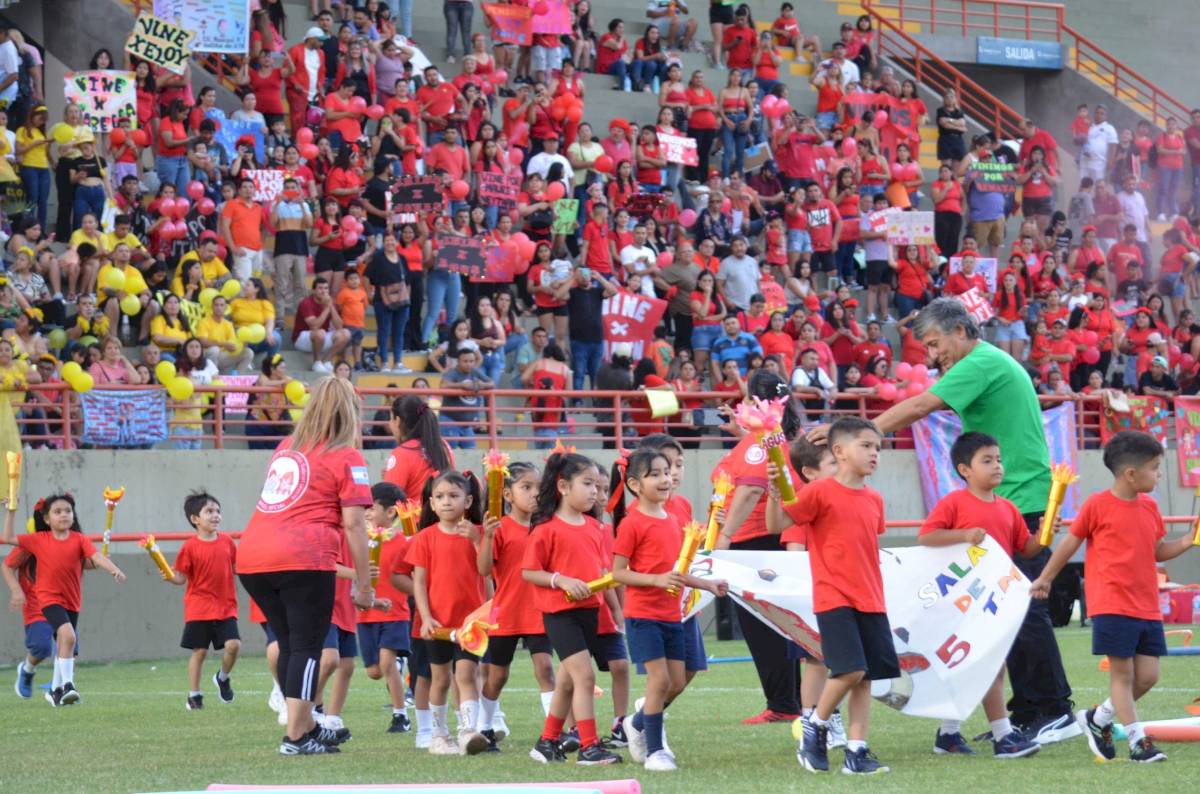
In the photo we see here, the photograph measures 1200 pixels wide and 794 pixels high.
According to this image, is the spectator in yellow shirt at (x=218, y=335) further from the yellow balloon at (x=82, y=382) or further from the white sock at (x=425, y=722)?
the white sock at (x=425, y=722)

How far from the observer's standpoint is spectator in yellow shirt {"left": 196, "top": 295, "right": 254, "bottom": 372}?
19594 millimetres

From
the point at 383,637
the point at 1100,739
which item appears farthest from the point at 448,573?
the point at 1100,739

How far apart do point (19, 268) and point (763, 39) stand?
526 inches

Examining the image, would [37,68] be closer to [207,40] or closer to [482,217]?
[207,40]

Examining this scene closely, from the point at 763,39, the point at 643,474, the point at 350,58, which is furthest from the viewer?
the point at 763,39

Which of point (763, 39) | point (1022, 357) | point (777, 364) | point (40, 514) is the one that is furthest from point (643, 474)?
point (763, 39)

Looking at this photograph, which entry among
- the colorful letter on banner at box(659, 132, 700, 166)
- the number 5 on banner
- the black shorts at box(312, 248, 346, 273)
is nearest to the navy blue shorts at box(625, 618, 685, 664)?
the number 5 on banner

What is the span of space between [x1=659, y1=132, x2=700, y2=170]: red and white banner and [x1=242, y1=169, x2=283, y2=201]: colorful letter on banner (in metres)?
5.84

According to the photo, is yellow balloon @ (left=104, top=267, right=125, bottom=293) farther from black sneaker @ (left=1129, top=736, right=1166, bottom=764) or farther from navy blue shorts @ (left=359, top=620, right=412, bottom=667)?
black sneaker @ (left=1129, top=736, right=1166, bottom=764)

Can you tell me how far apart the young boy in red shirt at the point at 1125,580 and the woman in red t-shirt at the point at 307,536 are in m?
3.25

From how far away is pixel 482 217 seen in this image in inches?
864

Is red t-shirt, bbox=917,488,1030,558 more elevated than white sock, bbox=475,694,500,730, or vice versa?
red t-shirt, bbox=917,488,1030,558

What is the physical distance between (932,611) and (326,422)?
308cm

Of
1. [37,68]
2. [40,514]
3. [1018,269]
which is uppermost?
[37,68]
